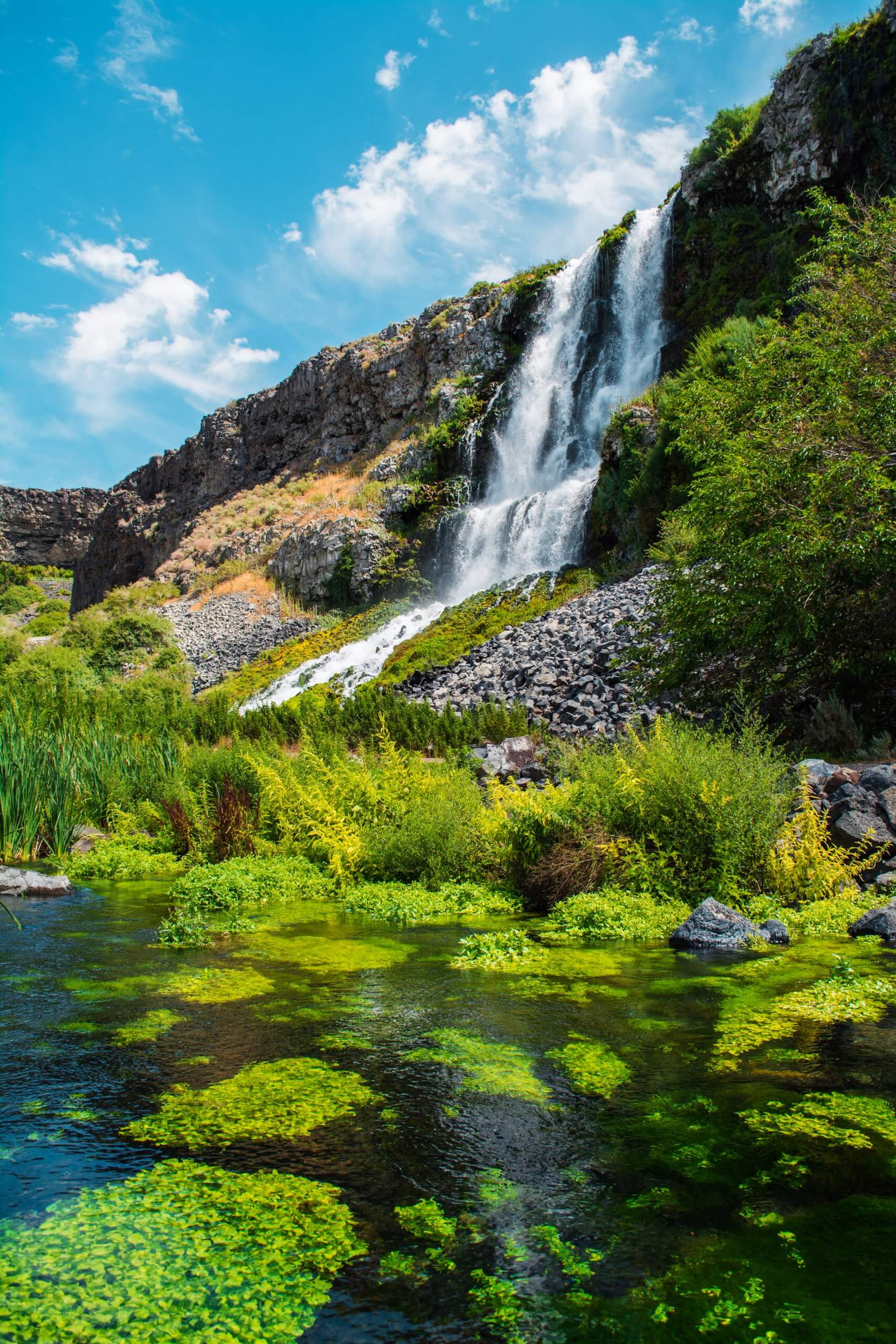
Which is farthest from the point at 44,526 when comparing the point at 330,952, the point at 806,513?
the point at 330,952

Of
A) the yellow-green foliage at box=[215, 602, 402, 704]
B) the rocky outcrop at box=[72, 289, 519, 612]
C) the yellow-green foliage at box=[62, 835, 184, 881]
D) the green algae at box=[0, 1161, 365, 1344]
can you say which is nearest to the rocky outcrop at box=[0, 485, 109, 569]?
the rocky outcrop at box=[72, 289, 519, 612]

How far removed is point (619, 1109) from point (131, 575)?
7331cm

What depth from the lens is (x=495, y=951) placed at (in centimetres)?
518

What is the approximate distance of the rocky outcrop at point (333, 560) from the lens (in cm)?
3566

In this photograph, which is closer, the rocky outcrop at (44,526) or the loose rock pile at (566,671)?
the loose rock pile at (566,671)

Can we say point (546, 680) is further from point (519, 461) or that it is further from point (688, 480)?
point (519, 461)

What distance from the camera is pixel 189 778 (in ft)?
37.8

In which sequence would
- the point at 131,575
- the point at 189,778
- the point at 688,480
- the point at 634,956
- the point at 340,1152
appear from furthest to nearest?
1. the point at 131,575
2. the point at 688,480
3. the point at 189,778
4. the point at 634,956
5. the point at 340,1152

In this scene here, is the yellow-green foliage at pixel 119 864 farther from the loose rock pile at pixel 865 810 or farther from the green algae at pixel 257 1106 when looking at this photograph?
the loose rock pile at pixel 865 810

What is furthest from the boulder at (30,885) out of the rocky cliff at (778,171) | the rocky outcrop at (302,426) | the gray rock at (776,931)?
the rocky outcrop at (302,426)

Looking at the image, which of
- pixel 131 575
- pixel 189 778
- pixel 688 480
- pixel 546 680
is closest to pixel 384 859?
pixel 189 778

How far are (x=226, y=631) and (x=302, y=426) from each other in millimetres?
26217

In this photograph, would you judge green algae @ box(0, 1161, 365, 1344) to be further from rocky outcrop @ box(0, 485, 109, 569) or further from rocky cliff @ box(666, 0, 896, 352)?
rocky outcrop @ box(0, 485, 109, 569)

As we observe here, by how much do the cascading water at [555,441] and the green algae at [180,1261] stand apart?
22353 mm
